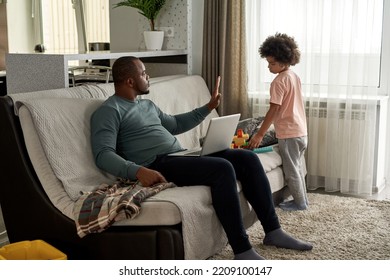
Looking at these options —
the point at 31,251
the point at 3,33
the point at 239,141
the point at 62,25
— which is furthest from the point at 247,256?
the point at 62,25

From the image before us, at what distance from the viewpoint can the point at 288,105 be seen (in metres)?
3.87

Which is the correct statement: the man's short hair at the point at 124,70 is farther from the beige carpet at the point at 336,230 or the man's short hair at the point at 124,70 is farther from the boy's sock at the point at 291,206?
the boy's sock at the point at 291,206

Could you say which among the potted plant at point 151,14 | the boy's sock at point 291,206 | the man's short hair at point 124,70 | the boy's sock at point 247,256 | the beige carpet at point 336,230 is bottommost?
the beige carpet at point 336,230

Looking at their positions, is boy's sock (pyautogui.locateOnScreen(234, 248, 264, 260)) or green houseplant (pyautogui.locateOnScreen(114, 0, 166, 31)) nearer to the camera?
boy's sock (pyautogui.locateOnScreen(234, 248, 264, 260))

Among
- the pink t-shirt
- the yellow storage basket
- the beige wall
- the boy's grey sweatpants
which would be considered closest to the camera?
the yellow storage basket

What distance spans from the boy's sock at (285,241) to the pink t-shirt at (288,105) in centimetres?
87

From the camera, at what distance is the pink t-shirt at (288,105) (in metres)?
3.81

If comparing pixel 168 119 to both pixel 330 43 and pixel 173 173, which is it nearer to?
pixel 173 173

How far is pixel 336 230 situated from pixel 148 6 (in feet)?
6.88

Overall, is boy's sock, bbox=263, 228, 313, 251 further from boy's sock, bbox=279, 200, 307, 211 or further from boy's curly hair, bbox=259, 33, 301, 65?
boy's curly hair, bbox=259, 33, 301, 65

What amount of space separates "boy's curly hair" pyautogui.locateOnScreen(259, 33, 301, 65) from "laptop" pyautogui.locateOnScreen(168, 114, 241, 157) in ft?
2.48

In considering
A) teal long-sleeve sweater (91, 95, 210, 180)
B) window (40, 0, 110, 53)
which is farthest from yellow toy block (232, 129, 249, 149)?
window (40, 0, 110, 53)

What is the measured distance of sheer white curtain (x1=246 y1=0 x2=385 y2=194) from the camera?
4.27 metres

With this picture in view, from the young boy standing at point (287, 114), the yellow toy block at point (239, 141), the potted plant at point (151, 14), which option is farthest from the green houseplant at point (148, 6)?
the yellow toy block at point (239, 141)
